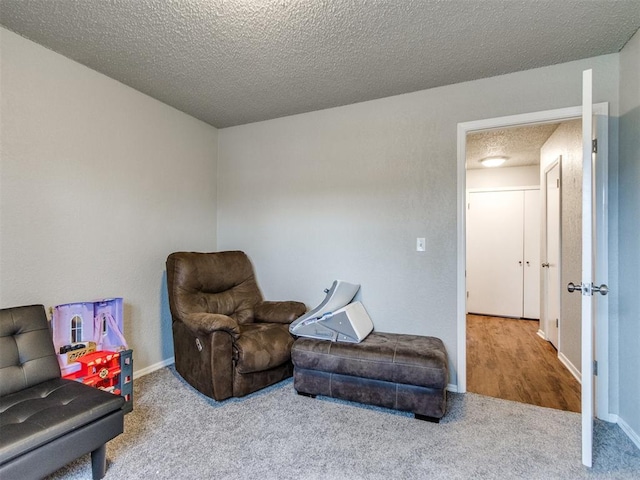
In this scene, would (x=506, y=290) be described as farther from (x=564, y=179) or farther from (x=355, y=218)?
(x=355, y=218)

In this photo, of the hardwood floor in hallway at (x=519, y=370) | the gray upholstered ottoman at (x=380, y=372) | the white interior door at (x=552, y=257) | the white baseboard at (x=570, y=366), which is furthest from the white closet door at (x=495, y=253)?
the gray upholstered ottoman at (x=380, y=372)

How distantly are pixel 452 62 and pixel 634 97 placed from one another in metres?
1.09

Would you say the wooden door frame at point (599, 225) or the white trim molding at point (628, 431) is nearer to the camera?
the white trim molding at point (628, 431)

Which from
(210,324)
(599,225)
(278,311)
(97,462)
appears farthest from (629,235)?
(97,462)

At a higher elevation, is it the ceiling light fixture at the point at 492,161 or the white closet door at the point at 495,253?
the ceiling light fixture at the point at 492,161

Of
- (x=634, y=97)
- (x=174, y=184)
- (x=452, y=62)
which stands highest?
(x=452, y=62)

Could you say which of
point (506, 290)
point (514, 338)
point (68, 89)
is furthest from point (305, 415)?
point (506, 290)

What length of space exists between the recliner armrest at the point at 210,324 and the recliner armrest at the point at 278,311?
608 millimetres

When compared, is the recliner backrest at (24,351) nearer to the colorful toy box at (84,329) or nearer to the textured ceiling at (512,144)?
the colorful toy box at (84,329)

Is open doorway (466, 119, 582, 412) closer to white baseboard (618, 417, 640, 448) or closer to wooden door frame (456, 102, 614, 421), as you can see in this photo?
wooden door frame (456, 102, 614, 421)

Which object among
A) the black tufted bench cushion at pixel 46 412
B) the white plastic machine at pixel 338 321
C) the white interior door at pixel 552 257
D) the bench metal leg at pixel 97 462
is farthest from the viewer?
the white interior door at pixel 552 257

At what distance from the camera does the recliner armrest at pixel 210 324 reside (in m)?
2.35

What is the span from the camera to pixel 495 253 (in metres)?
5.43

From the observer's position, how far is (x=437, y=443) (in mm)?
1908
